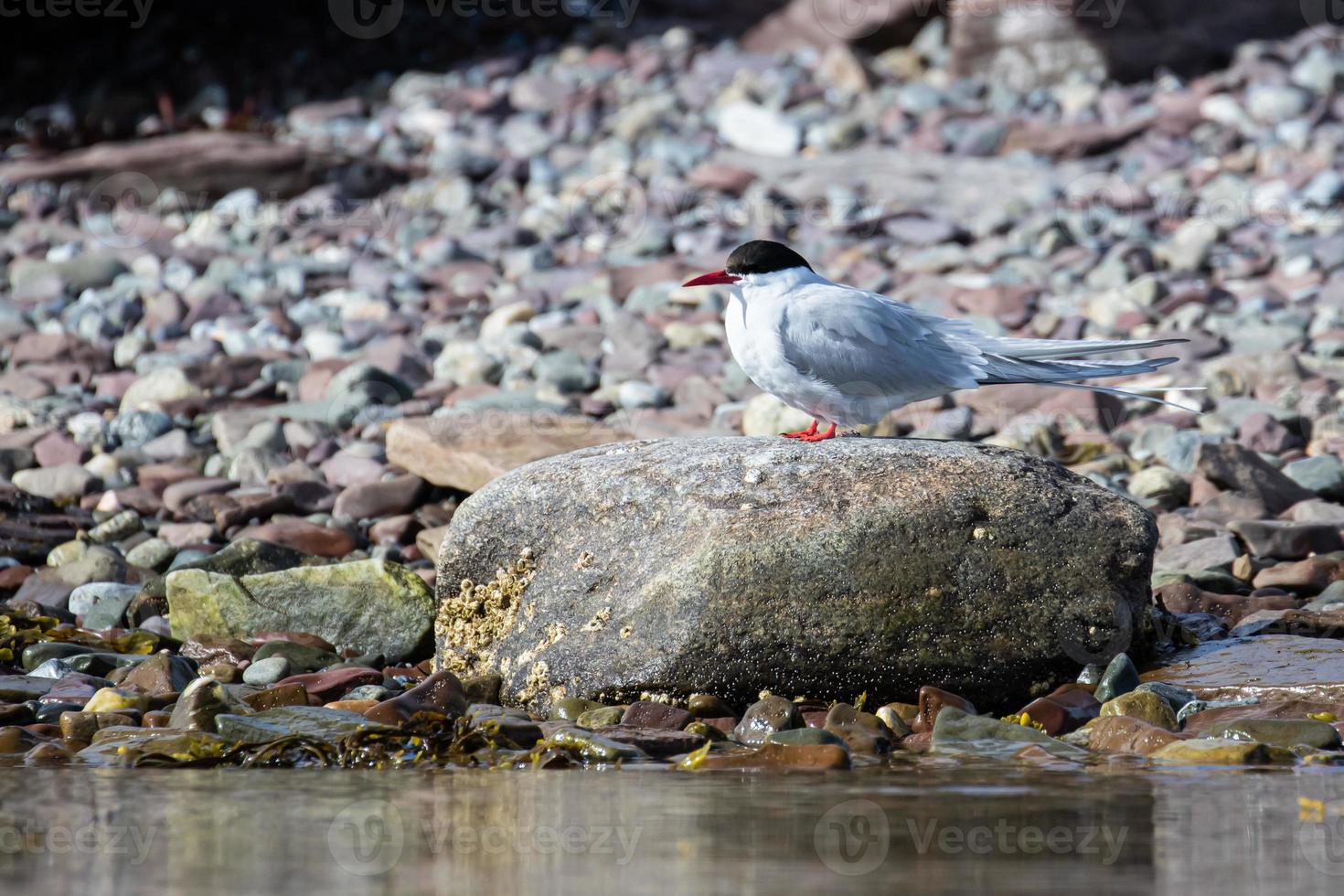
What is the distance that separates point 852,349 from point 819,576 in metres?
0.96

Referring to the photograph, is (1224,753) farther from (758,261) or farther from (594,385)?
(594,385)

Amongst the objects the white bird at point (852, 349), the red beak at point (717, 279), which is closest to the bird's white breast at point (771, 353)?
the white bird at point (852, 349)

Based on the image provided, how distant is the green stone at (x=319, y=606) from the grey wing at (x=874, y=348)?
164 cm

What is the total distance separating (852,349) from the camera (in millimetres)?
5410

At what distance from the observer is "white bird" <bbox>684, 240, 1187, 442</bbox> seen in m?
5.38

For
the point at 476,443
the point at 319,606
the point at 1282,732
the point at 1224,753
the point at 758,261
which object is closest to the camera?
the point at 1224,753

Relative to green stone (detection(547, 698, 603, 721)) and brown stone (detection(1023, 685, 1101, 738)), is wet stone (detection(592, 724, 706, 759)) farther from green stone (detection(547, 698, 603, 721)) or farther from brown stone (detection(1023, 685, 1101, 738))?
brown stone (detection(1023, 685, 1101, 738))

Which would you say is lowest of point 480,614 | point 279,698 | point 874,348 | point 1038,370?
point 279,698

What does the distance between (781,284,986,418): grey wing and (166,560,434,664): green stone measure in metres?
1.64

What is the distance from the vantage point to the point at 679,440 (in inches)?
210

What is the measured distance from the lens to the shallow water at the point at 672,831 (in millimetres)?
3088

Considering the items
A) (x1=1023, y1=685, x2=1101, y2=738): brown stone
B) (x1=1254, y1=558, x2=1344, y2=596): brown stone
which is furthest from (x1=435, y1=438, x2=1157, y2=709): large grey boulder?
(x1=1254, y1=558, x2=1344, y2=596): brown stone

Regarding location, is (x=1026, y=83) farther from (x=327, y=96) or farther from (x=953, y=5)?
(x=327, y=96)

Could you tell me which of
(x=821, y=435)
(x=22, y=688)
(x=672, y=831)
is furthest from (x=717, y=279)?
(x=22, y=688)
